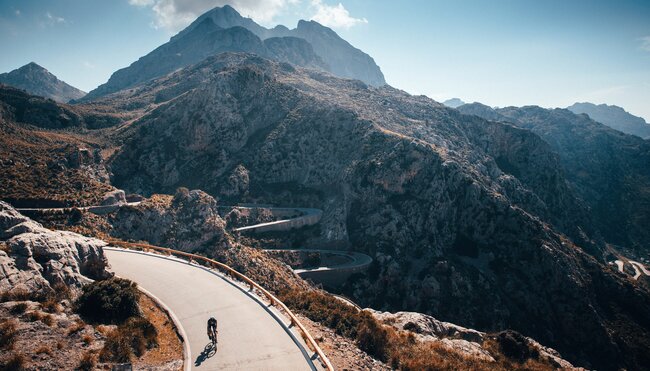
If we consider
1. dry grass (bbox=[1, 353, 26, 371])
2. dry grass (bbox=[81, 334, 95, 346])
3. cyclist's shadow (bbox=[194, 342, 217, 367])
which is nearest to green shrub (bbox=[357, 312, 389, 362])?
cyclist's shadow (bbox=[194, 342, 217, 367])

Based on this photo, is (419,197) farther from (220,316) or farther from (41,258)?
(41,258)

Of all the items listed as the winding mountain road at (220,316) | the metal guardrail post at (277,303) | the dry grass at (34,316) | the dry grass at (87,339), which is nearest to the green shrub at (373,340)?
the metal guardrail post at (277,303)

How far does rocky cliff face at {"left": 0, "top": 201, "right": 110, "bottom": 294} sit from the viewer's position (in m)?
15.5

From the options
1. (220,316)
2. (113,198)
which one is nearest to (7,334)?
(220,316)

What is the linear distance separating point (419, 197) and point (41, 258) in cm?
7455

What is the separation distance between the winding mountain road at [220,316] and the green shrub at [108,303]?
2.53 metres

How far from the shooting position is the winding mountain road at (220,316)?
14430 mm

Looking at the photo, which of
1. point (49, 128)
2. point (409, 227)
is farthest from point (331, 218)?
point (49, 128)

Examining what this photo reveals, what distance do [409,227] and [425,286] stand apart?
16829 mm

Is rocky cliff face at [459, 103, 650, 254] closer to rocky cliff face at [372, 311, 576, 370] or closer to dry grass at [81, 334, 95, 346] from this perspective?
rocky cliff face at [372, 311, 576, 370]

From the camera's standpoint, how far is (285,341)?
15984 millimetres

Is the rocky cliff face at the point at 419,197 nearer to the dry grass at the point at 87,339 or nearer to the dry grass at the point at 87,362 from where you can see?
the dry grass at the point at 87,339

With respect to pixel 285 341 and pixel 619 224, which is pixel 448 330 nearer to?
pixel 285 341

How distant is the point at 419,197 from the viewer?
82312mm
